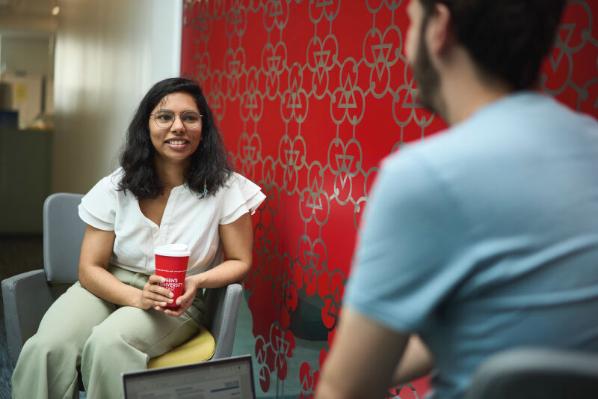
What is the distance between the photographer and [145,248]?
2.56m

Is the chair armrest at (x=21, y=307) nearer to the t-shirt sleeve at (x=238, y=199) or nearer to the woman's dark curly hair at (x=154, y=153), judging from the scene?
the woman's dark curly hair at (x=154, y=153)

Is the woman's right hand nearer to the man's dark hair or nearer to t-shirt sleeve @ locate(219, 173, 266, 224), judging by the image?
t-shirt sleeve @ locate(219, 173, 266, 224)

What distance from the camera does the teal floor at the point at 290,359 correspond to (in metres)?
2.65

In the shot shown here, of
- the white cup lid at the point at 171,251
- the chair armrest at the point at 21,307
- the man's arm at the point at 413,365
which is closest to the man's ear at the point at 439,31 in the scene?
the man's arm at the point at 413,365

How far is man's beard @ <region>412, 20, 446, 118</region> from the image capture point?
1.03 metres

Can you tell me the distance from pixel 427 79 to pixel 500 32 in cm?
13

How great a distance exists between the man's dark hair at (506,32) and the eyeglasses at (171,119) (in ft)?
5.76

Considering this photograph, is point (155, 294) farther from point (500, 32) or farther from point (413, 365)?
point (500, 32)

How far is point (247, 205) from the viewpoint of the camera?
8.73 feet

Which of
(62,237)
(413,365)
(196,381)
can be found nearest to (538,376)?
(413,365)

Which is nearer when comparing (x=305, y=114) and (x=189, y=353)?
(x=189, y=353)

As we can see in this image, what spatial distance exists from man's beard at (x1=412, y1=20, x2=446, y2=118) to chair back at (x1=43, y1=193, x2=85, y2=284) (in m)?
2.10

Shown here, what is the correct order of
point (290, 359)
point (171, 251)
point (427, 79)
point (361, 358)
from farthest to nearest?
point (290, 359), point (171, 251), point (427, 79), point (361, 358)

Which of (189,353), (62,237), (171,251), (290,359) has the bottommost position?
(290,359)
